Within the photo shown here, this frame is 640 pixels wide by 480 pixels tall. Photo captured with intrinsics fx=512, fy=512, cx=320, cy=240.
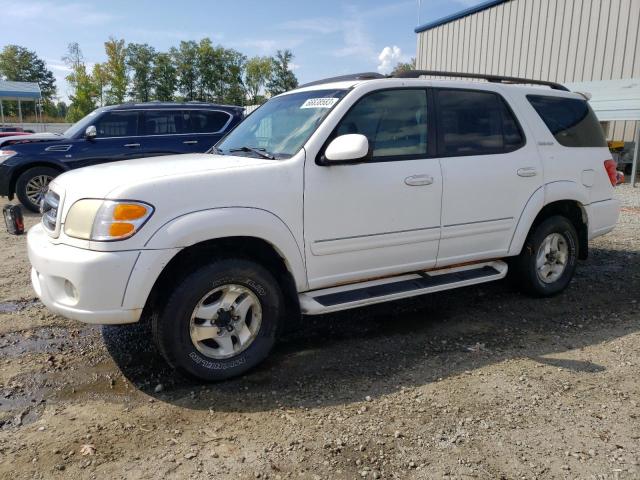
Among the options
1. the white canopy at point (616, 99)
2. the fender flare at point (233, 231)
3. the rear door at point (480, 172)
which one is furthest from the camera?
the white canopy at point (616, 99)

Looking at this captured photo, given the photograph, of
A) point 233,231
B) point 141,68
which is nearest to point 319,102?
point 233,231

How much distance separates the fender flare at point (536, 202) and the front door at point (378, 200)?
931 mm

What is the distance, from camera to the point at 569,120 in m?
4.89

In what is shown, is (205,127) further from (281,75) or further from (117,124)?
(281,75)

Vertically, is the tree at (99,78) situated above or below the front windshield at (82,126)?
above

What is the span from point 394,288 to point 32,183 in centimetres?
808

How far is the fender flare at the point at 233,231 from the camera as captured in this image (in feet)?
9.69

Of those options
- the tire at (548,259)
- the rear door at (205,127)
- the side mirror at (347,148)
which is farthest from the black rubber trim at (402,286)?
the rear door at (205,127)

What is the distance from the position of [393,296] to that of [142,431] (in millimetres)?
1896

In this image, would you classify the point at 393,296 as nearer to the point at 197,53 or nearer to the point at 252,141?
the point at 252,141

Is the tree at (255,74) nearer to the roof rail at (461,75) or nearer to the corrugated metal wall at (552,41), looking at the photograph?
the corrugated metal wall at (552,41)

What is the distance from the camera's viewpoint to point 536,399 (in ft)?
10.2

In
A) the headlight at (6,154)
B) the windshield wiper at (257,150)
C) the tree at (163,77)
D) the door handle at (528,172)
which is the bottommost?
the headlight at (6,154)

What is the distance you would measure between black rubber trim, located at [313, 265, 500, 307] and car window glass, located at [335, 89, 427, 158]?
38.5 inches
